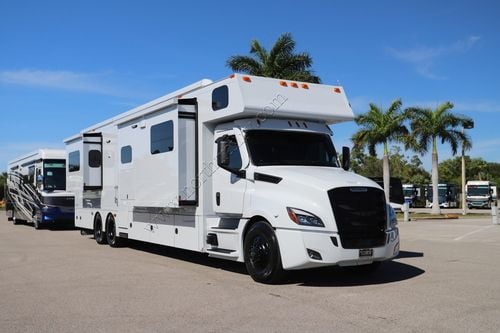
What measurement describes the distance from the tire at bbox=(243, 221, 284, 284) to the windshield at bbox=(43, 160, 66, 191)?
53.0ft

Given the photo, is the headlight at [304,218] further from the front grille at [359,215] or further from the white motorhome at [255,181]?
the front grille at [359,215]

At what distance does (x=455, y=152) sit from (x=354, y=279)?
30755 mm

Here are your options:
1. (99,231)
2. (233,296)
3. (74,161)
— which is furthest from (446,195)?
(233,296)

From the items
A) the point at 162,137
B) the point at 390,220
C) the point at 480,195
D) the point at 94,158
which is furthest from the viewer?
the point at 480,195

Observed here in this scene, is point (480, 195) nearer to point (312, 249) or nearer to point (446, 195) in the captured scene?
point (446, 195)

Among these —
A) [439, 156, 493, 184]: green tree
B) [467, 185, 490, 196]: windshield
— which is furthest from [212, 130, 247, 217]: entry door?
[439, 156, 493, 184]: green tree

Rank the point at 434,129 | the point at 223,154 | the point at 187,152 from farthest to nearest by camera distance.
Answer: the point at 434,129, the point at 187,152, the point at 223,154

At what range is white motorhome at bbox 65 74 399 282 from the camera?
866 centimetres

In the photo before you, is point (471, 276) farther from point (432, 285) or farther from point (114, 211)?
point (114, 211)

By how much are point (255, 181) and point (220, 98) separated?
6.08 feet

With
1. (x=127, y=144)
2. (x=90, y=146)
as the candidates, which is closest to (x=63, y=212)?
(x=90, y=146)

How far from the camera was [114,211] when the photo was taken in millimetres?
15328

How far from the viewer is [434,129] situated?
3700cm

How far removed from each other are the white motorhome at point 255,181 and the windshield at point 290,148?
0.02 meters
